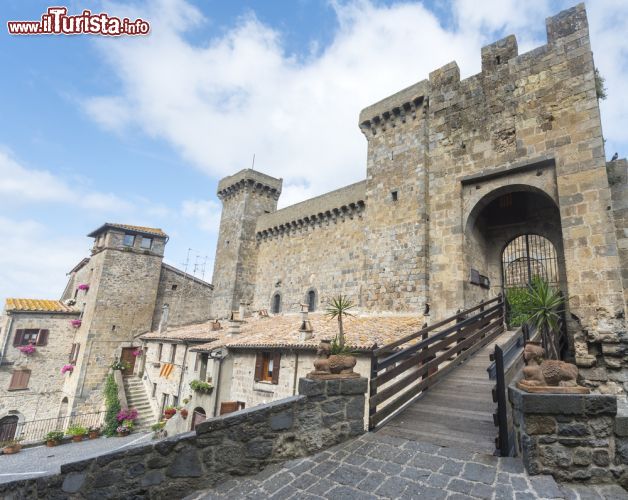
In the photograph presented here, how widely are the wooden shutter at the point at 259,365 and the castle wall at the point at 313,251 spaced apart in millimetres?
6244

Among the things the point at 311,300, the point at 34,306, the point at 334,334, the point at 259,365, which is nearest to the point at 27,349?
the point at 34,306

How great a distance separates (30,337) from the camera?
24328mm

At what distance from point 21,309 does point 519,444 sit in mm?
29641

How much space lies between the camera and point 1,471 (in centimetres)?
1407

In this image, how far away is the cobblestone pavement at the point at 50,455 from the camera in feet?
45.8

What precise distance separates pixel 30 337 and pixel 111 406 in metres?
8.72

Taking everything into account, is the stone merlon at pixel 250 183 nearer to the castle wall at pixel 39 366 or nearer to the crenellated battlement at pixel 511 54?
the castle wall at pixel 39 366

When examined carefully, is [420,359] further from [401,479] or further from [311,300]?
[311,300]

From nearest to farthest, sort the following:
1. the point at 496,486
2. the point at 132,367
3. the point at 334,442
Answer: the point at 496,486 < the point at 334,442 < the point at 132,367

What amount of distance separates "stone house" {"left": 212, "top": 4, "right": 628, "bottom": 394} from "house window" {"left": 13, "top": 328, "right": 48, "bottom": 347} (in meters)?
22.2

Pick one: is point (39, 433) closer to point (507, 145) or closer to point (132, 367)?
point (132, 367)

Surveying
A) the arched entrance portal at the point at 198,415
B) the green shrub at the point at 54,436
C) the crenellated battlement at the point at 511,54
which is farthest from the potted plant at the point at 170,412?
the crenellated battlement at the point at 511,54

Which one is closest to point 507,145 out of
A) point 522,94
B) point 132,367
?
point 522,94

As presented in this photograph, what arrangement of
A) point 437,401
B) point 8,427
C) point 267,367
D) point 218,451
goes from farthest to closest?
point 8,427
point 267,367
point 437,401
point 218,451
